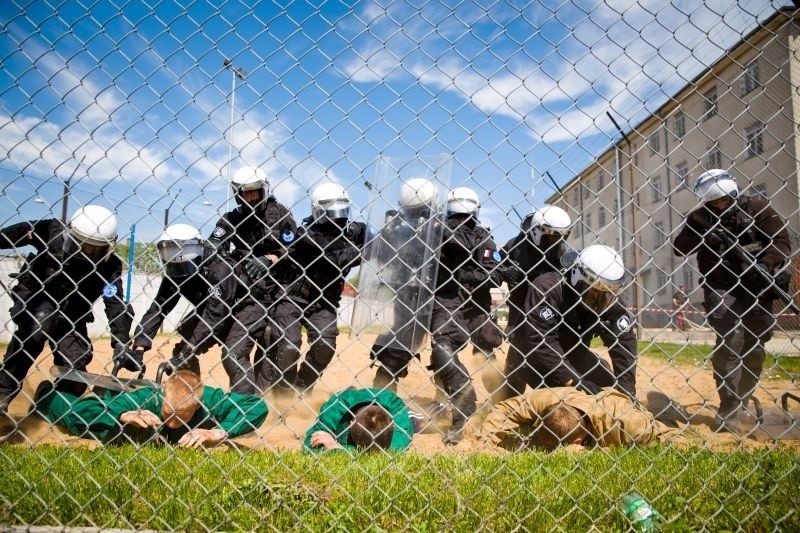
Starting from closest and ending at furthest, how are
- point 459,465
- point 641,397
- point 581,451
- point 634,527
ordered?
point 634,527 → point 459,465 → point 581,451 → point 641,397

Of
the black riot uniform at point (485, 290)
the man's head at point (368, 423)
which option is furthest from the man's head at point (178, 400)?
the black riot uniform at point (485, 290)

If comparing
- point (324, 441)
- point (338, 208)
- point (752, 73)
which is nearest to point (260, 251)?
point (338, 208)

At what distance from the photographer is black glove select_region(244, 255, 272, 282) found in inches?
169

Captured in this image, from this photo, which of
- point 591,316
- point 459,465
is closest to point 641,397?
point 591,316

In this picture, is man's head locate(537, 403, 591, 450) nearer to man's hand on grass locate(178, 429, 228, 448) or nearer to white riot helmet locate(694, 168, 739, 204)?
white riot helmet locate(694, 168, 739, 204)

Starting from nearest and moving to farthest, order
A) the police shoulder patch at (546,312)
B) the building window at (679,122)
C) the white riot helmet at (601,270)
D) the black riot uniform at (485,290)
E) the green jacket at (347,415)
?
1. the building window at (679,122)
2. the green jacket at (347,415)
3. the white riot helmet at (601,270)
4. the police shoulder patch at (546,312)
5. the black riot uniform at (485,290)

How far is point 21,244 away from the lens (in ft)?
13.2

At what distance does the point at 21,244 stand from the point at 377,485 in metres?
3.39

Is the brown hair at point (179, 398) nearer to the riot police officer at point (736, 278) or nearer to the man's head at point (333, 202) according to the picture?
the man's head at point (333, 202)

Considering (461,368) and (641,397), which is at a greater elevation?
(461,368)

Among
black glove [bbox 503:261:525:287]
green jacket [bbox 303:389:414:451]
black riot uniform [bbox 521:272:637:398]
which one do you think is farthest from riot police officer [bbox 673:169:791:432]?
green jacket [bbox 303:389:414:451]

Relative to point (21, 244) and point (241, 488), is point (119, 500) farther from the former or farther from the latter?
point (21, 244)

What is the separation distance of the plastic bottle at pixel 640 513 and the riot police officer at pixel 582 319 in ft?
4.59

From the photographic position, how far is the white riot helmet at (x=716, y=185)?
3448 millimetres
